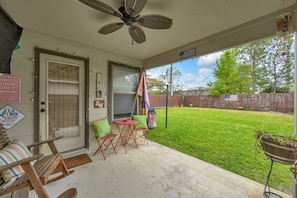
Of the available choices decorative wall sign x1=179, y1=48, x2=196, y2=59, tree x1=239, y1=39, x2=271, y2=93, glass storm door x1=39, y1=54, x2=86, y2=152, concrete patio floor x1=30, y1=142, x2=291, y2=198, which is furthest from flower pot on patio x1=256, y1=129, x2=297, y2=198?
tree x1=239, y1=39, x2=271, y2=93

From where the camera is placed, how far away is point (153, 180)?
6.52ft

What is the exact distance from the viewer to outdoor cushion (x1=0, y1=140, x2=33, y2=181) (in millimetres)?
1356

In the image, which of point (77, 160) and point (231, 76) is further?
point (231, 76)

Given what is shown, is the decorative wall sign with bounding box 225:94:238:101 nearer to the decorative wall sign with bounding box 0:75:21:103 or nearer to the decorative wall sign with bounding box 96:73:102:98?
the decorative wall sign with bounding box 96:73:102:98

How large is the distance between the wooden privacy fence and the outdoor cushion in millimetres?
8213

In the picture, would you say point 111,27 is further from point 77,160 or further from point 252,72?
point 252,72

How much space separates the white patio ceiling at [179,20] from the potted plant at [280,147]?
4.76 feet

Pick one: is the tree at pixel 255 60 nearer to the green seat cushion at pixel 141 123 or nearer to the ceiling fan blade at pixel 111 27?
the green seat cushion at pixel 141 123

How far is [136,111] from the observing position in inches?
163

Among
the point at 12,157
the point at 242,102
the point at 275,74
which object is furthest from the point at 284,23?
the point at 275,74

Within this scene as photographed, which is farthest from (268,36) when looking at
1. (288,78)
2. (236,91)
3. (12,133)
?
(236,91)

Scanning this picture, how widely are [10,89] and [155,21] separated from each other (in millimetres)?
2477

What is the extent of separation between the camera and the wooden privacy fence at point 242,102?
6727 mm

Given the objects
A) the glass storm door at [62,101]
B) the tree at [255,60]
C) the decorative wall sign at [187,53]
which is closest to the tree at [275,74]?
the tree at [255,60]
